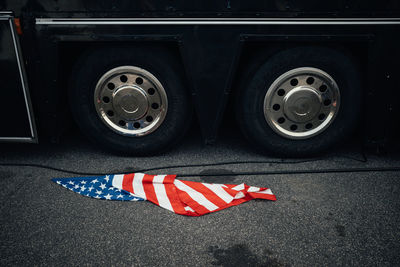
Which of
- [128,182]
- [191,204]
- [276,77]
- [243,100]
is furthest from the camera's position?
[243,100]

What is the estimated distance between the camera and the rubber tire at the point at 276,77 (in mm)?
2355

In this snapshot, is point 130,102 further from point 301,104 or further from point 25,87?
point 301,104

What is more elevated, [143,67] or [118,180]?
[143,67]

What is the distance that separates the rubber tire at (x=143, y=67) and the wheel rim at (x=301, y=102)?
81cm

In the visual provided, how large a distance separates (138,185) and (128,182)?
100 millimetres

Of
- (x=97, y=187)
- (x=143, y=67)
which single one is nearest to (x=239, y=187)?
(x=97, y=187)

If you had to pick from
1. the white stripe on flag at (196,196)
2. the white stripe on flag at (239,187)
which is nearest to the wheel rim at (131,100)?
the white stripe on flag at (196,196)

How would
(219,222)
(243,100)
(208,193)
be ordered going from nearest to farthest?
(219,222) → (208,193) → (243,100)

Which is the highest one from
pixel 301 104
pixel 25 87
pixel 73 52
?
pixel 73 52

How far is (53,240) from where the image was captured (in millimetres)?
1730

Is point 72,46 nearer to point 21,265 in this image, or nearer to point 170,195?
point 170,195

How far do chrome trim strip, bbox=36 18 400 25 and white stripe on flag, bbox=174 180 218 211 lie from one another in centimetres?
133

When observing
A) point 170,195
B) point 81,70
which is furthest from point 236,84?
point 81,70

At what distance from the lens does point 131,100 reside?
97.0 inches
